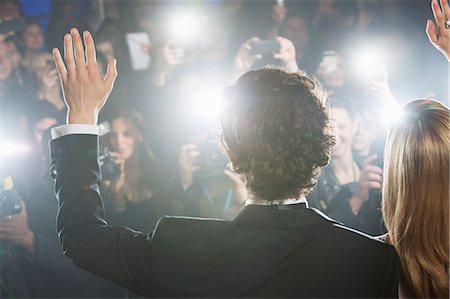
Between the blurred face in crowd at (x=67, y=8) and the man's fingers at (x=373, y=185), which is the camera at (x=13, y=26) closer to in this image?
the blurred face in crowd at (x=67, y=8)

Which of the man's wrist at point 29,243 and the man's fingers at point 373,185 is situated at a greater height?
the man's fingers at point 373,185

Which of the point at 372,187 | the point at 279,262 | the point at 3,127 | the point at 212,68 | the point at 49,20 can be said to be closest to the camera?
the point at 279,262

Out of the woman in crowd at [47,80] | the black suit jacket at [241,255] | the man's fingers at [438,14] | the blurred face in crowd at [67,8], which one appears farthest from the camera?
the blurred face in crowd at [67,8]

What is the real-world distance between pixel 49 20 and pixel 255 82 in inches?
82.3

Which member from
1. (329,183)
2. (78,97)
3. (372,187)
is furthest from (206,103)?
(78,97)

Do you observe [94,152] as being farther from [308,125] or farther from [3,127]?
[3,127]

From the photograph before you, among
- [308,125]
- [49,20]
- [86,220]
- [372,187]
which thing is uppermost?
[49,20]

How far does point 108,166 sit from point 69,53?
145 cm

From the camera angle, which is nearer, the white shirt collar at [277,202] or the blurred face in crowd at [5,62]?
the white shirt collar at [277,202]

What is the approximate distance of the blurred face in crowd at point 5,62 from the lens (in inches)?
92.8

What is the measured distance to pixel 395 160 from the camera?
0.86m

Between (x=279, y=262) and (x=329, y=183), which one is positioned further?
(x=329, y=183)

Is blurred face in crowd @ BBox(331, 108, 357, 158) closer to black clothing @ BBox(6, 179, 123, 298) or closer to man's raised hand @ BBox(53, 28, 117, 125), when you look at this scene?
black clothing @ BBox(6, 179, 123, 298)

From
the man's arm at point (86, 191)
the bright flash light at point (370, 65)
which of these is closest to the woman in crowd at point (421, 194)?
the man's arm at point (86, 191)
